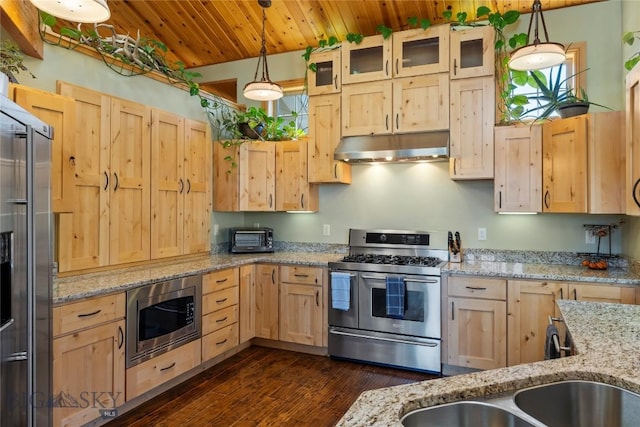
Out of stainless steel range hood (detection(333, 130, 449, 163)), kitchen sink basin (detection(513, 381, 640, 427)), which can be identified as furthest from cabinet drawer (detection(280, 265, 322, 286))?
kitchen sink basin (detection(513, 381, 640, 427))

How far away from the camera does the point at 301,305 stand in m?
3.74

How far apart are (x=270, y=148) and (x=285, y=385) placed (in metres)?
2.34

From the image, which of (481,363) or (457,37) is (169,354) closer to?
(481,363)

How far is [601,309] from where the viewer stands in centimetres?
188

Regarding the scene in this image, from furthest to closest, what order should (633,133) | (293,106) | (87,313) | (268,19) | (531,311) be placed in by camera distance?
(293,106)
(268,19)
(531,311)
(87,313)
(633,133)

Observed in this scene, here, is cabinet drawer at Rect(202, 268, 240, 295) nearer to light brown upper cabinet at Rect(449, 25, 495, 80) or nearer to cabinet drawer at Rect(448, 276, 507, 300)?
cabinet drawer at Rect(448, 276, 507, 300)

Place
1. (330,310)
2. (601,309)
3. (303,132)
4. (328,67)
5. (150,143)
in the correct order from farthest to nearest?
(303,132)
(328,67)
(330,310)
(150,143)
(601,309)

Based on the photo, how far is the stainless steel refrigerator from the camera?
138 centimetres

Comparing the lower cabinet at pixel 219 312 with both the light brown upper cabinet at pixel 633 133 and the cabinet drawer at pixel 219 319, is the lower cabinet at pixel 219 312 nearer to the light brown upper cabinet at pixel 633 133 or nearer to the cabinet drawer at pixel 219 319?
the cabinet drawer at pixel 219 319

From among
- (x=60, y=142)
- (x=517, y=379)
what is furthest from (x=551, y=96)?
(x=60, y=142)

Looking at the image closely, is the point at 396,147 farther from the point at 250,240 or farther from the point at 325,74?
the point at 250,240

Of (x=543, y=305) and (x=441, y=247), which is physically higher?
(x=441, y=247)

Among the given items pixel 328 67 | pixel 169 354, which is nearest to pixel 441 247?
pixel 328 67

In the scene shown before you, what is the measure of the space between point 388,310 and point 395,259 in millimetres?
536
